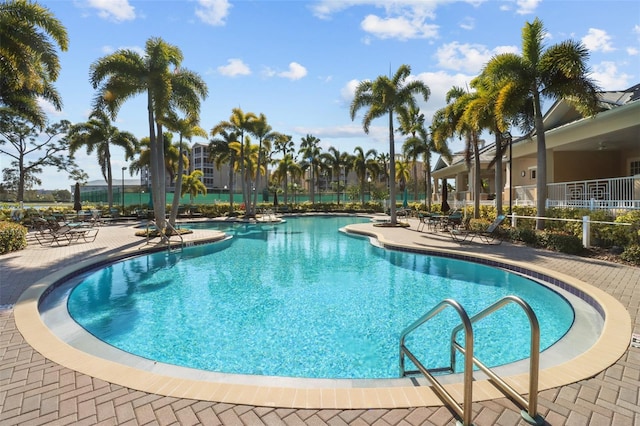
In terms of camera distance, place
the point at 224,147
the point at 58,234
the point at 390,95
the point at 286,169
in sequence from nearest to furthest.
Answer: the point at 58,234 → the point at 390,95 → the point at 224,147 → the point at 286,169

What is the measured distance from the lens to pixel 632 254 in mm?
8547

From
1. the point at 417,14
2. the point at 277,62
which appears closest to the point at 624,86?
the point at 417,14

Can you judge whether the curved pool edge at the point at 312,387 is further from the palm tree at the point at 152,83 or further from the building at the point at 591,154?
the palm tree at the point at 152,83

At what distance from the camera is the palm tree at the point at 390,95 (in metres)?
19.9

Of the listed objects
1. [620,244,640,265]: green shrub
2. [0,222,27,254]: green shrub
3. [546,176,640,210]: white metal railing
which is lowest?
[620,244,640,265]: green shrub

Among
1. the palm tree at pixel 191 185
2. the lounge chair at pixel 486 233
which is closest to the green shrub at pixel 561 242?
the lounge chair at pixel 486 233

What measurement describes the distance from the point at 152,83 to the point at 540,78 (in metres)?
15.4

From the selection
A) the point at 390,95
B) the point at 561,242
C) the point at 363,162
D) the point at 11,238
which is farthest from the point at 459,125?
the point at 363,162

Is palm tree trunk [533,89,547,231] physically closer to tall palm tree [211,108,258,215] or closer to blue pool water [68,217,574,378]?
blue pool water [68,217,574,378]

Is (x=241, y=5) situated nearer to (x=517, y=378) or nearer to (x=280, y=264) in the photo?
(x=280, y=264)

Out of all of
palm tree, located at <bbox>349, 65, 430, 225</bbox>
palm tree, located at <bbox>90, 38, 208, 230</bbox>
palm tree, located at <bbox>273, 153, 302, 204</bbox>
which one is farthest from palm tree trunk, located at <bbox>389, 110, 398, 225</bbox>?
palm tree, located at <bbox>273, 153, 302, 204</bbox>

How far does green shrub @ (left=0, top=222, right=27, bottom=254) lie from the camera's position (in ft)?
36.2

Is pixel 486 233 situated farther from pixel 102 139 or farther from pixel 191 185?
pixel 191 185

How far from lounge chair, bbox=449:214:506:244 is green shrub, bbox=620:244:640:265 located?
452 centimetres
